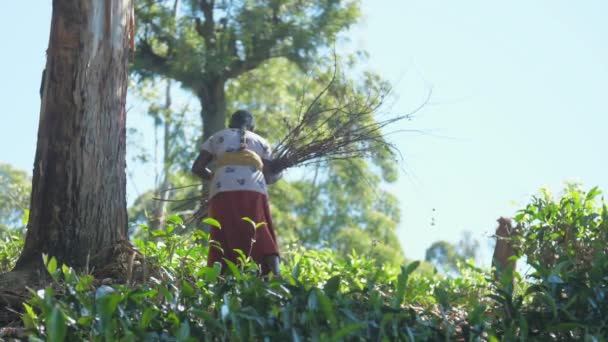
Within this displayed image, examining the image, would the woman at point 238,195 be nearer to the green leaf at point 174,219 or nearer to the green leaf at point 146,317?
the green leaf at point 174,219

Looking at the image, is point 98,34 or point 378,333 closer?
point 378,333

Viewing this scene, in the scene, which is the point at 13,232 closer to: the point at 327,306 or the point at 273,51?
the point at 327,306

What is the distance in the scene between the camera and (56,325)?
3.90 metres

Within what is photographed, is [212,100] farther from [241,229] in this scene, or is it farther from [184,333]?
[184,333]

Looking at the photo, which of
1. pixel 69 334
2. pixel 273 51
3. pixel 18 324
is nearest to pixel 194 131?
pixel 273 51

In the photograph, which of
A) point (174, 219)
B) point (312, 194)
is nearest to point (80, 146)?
point (174, 219)

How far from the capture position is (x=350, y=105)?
8492 mm

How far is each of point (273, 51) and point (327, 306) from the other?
15417 mm

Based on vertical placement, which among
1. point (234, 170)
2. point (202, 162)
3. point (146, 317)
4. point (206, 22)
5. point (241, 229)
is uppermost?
point (206, 22)

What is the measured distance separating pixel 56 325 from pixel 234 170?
372 cm

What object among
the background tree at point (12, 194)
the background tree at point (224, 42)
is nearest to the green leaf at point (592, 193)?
the background tree at point (224, 42)

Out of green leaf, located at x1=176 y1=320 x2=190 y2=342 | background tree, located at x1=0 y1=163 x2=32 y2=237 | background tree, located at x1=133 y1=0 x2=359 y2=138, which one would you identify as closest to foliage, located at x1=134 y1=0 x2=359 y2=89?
background tree, located at x1=133 y1=0 x2=359 y2=138

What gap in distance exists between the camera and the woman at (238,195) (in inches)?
293

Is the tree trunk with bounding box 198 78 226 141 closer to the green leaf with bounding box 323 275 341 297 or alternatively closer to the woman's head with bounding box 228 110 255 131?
the woman's head with bounding box 228 110 255 131
